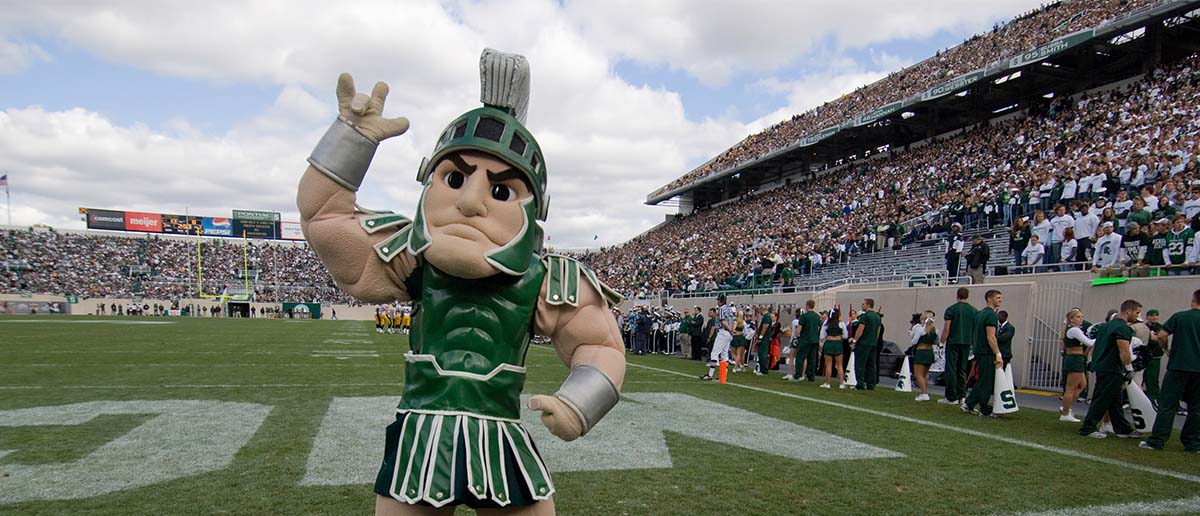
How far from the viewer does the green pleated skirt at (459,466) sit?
2031 millimetres

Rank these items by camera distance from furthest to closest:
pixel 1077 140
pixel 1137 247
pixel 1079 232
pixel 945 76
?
pixel 945 76
pixel 1077 140
pixel 1079 232
pixel 1137 247

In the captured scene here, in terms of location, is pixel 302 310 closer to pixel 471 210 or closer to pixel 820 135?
pixel 820 135

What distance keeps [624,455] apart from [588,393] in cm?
345

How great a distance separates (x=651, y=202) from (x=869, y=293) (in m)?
34.3

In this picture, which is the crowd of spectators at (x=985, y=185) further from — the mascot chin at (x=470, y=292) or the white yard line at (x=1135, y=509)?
the mascot chin at (x=470, y=292)

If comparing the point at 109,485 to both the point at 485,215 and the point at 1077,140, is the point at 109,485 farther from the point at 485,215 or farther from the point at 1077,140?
the point at 1077,140

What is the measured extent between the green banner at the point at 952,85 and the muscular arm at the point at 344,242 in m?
24.6

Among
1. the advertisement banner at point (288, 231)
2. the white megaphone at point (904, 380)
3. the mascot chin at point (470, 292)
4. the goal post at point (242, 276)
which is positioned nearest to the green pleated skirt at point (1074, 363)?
the white megaphone at point (904, 380)

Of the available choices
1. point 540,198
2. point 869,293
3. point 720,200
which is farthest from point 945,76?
point 540,198

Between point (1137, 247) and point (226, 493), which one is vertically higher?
point (1137, 247)

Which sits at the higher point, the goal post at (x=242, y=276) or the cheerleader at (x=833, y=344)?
the cheerleader at (x=833, y=344)

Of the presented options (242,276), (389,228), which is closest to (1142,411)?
(389,228)

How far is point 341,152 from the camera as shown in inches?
89.3

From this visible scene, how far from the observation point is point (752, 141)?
42656mm
